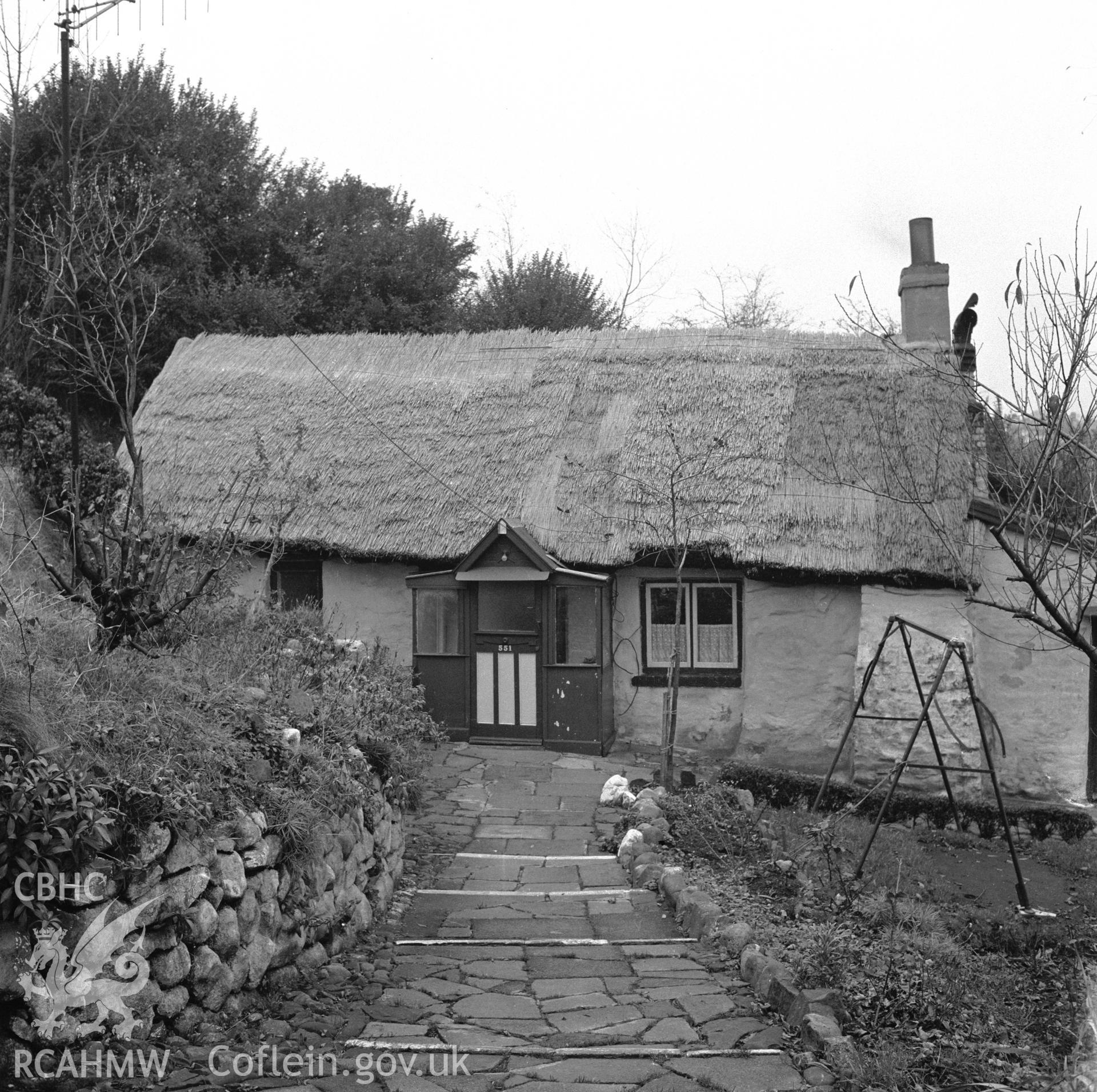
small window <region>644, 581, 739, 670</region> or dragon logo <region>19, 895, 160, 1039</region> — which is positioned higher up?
small window <region>644, 581, 739, 670</region>

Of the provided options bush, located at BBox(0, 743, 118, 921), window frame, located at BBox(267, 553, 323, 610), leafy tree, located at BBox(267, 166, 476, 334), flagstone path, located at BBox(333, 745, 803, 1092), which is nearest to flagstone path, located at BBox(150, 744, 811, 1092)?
flagstone path, located at BBox(333, 745, 803, 1092)

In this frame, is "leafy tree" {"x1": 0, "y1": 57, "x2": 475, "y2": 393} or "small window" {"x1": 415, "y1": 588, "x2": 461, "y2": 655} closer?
"small window" {"x1": 415, "y1": 588, "x2": 461, "y2": 655}

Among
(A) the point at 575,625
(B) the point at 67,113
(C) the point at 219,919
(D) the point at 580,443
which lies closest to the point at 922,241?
(D) the point at 580,443

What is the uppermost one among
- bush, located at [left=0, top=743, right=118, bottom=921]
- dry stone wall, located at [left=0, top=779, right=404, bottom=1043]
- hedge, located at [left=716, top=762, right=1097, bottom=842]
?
bush, located at [left=0, top=743, right=118, bottom=921]

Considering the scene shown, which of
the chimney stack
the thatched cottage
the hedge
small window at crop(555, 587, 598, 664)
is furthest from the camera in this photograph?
the chimney stack

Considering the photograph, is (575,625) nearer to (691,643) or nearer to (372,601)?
(691,643)

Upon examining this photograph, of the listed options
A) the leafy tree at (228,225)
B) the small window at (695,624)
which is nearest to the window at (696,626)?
the small window at (695,624)

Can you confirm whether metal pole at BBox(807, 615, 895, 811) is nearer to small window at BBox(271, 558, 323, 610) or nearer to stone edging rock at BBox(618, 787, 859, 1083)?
stone edging rock at BBox(618, 787, 859, 1083)

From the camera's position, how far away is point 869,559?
12352mm

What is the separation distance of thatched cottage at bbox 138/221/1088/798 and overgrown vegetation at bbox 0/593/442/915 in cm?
435

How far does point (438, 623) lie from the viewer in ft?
43.3

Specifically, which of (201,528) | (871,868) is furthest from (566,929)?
(201,528)

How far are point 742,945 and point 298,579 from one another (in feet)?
31.1

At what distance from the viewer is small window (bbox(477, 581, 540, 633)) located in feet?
42.7
